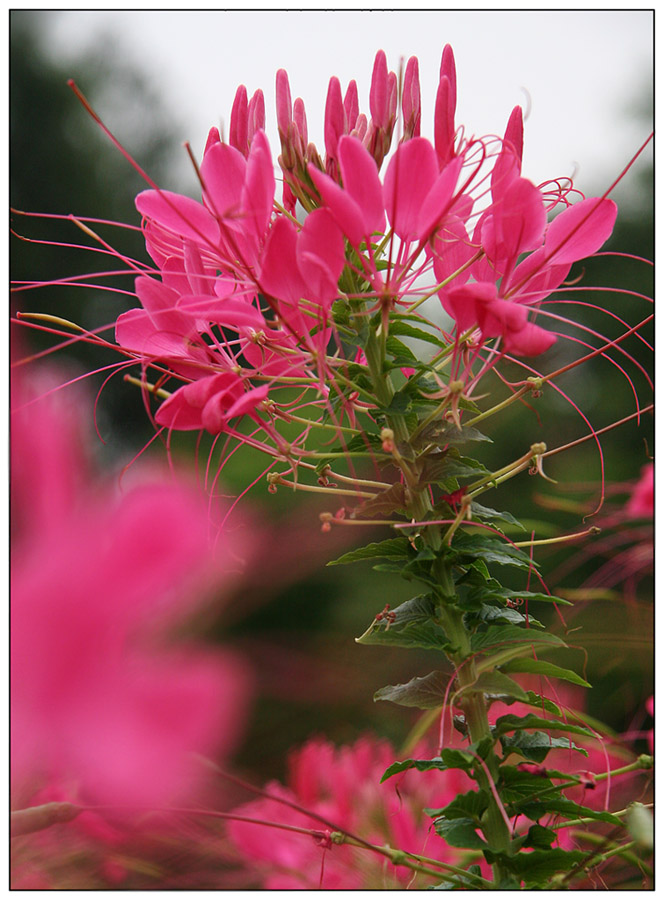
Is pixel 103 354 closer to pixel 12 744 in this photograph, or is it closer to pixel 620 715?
pixel 620 715

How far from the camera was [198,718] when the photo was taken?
121 mm

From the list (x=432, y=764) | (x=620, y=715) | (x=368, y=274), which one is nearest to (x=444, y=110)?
(x=368, y=274)

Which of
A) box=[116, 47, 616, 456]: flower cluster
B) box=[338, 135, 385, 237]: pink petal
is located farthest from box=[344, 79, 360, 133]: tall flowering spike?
box=[338, 135, 385, 237]: pink petal

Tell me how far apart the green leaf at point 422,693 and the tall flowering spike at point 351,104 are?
0.33 meters

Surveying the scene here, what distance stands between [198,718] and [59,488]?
0.15 ft

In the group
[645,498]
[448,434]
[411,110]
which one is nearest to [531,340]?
[448,434]

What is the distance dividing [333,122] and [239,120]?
0.06m

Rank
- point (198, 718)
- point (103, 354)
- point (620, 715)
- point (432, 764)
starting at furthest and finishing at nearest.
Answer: point (103, 354), point (620, 715), point (432, 764), point (198, 718)

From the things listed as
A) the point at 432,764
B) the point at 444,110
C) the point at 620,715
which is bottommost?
the point at 620,715

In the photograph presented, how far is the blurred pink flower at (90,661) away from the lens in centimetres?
12

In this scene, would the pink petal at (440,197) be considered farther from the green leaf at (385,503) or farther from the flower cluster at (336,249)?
the green leaf at (385,503)

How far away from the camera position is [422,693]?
41 cm
